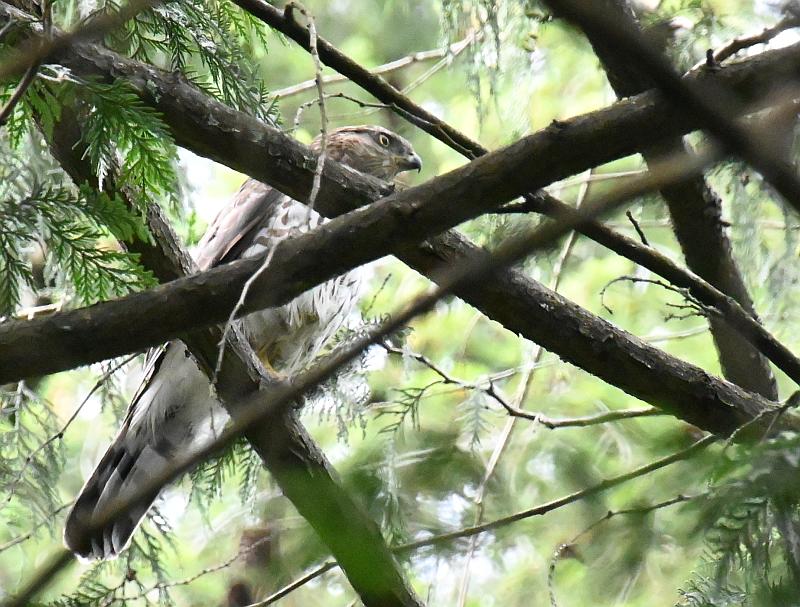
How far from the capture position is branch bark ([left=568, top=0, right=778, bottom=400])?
3463 millimetres

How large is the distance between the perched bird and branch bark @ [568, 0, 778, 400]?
1.44 m

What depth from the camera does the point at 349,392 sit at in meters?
3.84

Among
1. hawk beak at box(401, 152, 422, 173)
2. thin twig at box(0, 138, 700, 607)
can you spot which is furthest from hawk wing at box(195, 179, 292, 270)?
thin twig at box(0, 138, 700, 607)

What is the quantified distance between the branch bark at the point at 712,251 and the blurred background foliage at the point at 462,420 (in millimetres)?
98

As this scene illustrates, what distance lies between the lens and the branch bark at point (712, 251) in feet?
11.4

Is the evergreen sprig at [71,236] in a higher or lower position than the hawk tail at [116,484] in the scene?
lower

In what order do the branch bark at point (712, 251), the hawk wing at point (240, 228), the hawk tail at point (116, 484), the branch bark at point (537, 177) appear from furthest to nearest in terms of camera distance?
the hawk wing at point (240, 228) → the hawk tail at point (116, 484) → the branch bark at point (712, 251) → the branch bark at point (537, 177)

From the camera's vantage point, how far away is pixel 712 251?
371 cm

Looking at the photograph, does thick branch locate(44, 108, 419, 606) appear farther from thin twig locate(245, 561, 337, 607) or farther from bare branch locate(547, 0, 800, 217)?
bare branch locate(547, 0, 800, 217)

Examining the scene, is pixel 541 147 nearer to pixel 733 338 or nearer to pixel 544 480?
pixel 544 480

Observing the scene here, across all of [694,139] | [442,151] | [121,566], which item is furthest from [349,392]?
[442,151]

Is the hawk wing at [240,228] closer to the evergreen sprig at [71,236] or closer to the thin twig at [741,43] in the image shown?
the evergreen sprig at [71,236]

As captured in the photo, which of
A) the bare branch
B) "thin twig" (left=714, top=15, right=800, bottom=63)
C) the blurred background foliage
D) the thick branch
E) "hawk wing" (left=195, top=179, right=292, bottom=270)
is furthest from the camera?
"hawk wing" (left=195, top=179, right=292, bottom=270)

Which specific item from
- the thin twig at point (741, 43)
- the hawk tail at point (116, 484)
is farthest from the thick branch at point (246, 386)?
the thin twig at point (741, 43)
